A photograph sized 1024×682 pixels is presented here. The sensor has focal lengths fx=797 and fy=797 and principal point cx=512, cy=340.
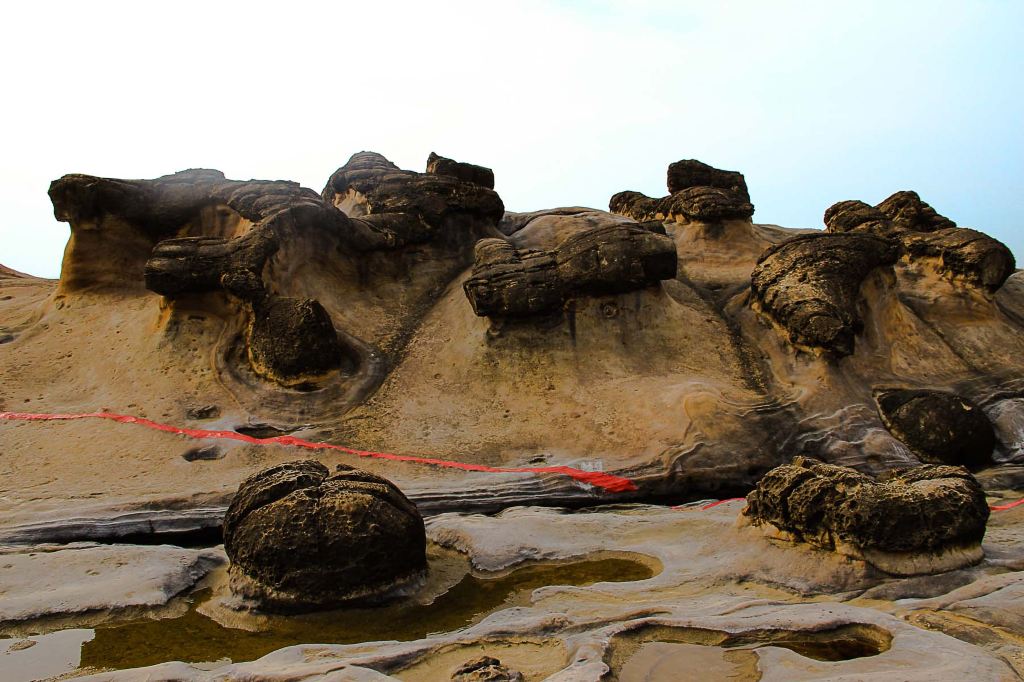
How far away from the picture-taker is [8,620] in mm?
3291

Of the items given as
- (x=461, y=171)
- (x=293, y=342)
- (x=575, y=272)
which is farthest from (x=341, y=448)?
(x=461, y=171)

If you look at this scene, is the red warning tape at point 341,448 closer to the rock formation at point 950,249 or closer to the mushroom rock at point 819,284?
the mushroom rock at point 819,284

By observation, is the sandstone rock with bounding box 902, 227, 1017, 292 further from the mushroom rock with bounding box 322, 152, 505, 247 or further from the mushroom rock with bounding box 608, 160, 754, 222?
the mushroom rock with bounding box 322, 152, 505, 247

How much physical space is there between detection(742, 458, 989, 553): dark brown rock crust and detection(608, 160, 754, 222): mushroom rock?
5.22m

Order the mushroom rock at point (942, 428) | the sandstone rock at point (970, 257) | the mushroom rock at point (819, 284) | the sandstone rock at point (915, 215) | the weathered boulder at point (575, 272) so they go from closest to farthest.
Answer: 1. the mushroom rock at point (942, 428)
2. the mushroom rock at point (819, 284)
3. the weathered boulder at point (575, 272)
4. the sandstone rock at point (970, 257)
5. the sandstone rock at point (915, 215)

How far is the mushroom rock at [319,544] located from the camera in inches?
138

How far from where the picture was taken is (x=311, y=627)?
133 inches

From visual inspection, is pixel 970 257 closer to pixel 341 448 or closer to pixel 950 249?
pixel 950 249

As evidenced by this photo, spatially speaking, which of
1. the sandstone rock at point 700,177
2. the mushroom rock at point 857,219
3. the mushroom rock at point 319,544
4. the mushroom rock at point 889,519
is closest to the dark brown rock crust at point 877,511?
the mushroom rock at point 889,519

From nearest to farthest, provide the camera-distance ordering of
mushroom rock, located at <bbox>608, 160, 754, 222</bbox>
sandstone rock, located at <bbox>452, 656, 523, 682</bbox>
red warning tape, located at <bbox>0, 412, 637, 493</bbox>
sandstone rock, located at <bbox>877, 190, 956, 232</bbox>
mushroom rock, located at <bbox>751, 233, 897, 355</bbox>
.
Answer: sandstone rock, located at <bbox>452, 656, 523, 682</bbox>
red warning tape, located at <bbox>0, 412, 637, 493</bbox>
mushroom rock, located at <bbox>751, 233, 897, 355</bbox>
mushroom rock, located at <bbox>608, 160, 754, 222</bbox>
sandstone rock, located at <bbox>877, 190, 956, 232</bbox>

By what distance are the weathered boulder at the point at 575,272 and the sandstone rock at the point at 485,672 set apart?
13.9 feet

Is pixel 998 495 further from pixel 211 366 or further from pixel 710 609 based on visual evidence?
pixel 211 366

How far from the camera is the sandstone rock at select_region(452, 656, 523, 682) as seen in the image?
2543mm

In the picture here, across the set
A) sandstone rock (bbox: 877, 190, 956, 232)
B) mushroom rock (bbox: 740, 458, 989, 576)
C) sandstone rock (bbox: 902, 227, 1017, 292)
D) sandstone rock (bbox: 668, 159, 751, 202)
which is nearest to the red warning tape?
mushroom rock (bbox: 740, 458, 989, 576)
